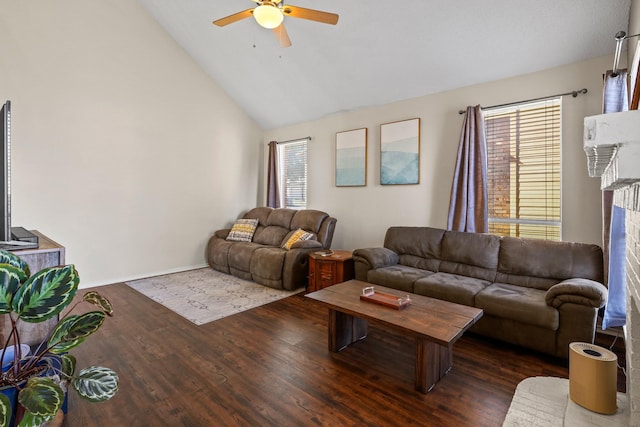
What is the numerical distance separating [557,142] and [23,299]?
399cm

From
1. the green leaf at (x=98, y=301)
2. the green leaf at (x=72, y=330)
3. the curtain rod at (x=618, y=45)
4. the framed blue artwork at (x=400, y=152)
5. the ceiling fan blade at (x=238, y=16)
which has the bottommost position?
the green leaf at (x=72, y=330)

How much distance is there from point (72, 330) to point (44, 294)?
175 mm

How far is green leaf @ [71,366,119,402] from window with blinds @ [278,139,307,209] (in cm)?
459

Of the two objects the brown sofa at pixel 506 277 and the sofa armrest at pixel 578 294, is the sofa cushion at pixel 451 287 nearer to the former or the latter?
the brown sofa at pixel 506 277

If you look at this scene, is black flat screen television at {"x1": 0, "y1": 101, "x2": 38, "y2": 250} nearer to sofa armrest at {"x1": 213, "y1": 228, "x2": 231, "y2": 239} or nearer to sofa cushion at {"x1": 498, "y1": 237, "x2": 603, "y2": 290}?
sofa armrest at {"x1": 213, "y1": 228, "x2": 231, "y2": 239}

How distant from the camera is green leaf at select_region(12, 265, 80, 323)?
773 mm

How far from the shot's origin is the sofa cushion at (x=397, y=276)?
3.08m

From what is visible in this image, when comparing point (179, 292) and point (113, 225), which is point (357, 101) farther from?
point (113, 225)

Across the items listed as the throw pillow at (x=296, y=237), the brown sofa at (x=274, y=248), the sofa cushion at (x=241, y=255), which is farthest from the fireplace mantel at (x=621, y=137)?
the sofa cushion at (x=241, y=255)

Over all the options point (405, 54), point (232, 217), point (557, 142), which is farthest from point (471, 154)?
point (232, 217)

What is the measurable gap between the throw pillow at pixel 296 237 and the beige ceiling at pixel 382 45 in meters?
1.99

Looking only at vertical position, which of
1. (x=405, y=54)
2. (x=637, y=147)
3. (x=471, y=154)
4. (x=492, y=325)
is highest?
(x=405, y=54)

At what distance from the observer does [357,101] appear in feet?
14.5

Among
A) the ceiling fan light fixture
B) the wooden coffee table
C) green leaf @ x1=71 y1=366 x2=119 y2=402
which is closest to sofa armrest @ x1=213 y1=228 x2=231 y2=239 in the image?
the wooden coffee table
